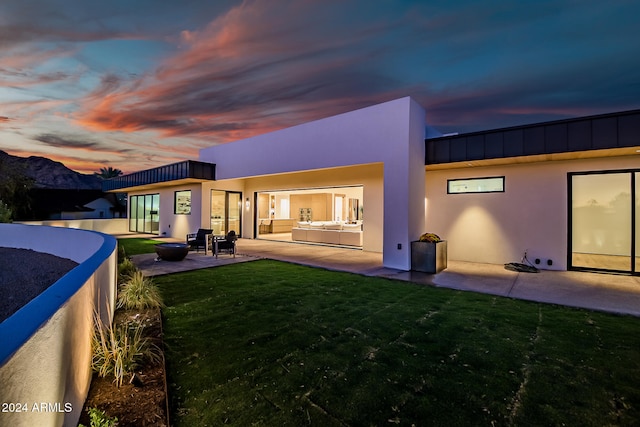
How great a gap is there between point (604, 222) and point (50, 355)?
1104 cm

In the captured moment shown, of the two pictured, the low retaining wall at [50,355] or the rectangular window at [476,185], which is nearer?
the low retaining wall at [50,355]

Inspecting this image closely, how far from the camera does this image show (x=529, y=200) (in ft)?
26.1

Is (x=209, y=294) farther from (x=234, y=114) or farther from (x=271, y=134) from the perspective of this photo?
(x=234, y=114)

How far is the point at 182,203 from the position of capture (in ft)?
50.9

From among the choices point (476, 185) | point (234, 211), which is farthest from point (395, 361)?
point (234, 211)

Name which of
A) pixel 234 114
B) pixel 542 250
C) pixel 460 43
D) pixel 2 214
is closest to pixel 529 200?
pixel 542 250

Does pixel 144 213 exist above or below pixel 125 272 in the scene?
above

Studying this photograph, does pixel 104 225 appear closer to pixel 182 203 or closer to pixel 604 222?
pixel 182 203

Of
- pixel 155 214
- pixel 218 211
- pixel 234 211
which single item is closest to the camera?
pixel 218 211

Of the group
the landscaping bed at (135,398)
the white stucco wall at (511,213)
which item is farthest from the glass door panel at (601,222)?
the landscaping bed at (135,398)

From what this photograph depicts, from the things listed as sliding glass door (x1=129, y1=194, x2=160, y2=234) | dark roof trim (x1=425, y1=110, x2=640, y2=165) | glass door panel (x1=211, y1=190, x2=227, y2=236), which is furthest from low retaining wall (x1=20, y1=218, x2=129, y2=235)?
dark roof trim (x1=425, y1=110, x2=640, y2=165)

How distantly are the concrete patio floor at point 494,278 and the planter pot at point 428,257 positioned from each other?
0.77 ft

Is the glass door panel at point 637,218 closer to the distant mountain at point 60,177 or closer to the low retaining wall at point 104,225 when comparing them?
the low retaining wall at point 104,225

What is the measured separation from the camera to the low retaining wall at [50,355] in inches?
44.1
